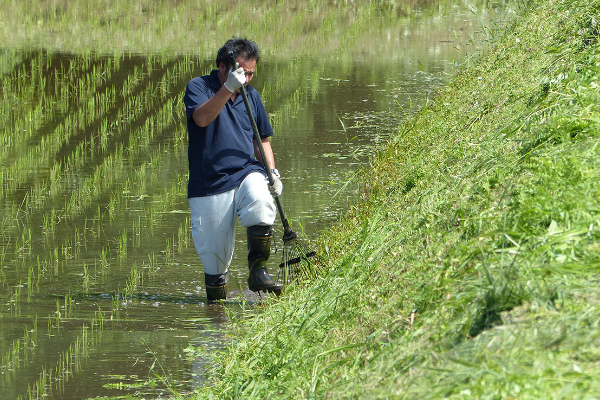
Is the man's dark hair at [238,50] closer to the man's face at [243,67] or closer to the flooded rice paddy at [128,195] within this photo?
the man's face at [243,67]

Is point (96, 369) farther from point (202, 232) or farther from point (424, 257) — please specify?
point (424, 257)

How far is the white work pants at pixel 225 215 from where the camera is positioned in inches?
158

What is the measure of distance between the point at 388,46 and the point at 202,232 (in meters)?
9.34

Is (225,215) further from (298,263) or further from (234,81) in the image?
(234,81)

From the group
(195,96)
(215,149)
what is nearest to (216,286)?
(215,149)

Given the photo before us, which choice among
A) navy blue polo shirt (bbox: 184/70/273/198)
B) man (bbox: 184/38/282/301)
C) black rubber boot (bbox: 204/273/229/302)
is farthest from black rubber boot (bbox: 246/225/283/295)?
navy blue polo shirt (bbox: 184/70/273/198)

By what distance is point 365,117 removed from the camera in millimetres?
8234

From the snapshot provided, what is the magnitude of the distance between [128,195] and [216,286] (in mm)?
2094

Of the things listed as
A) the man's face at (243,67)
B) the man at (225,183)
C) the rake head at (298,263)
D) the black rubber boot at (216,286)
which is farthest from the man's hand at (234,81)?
the black rubber boot at (216,286)

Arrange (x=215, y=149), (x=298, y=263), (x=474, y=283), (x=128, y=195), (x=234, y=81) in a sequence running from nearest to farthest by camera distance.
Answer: (x=474, y=283) → (x=234, y=81) → (x=215, y=149) → (x=298, y=263) → (x=128, y=195)

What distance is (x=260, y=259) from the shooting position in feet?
13.6

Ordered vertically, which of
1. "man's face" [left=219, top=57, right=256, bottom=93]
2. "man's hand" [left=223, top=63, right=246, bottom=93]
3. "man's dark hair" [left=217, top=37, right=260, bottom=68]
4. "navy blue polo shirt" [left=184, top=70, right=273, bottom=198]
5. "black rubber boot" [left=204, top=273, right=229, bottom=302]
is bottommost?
"black rubber boot" [left=204, top=273, right=229, bottom=302]

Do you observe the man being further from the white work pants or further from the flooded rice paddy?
the flooded rice paddy

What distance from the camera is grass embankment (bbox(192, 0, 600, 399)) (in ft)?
5.93
